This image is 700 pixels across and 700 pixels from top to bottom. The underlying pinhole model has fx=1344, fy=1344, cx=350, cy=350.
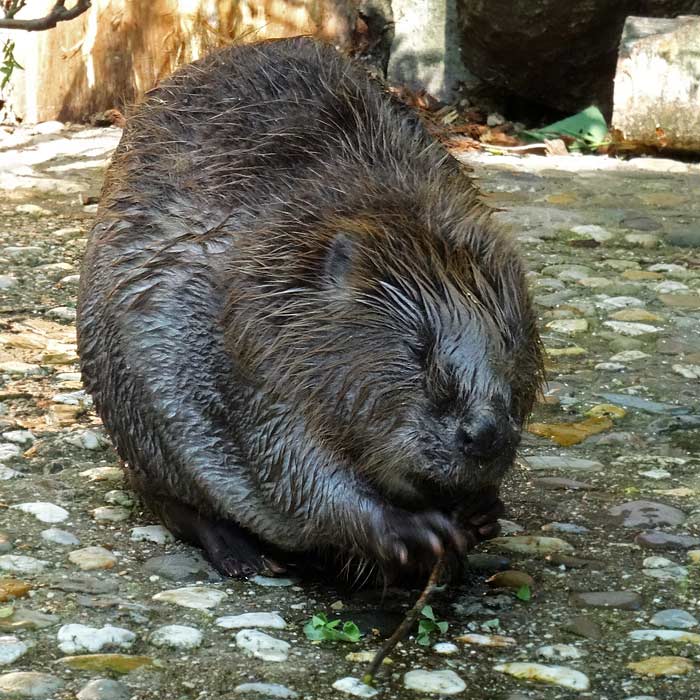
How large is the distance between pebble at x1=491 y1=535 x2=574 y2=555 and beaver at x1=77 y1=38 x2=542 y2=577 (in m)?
0.23

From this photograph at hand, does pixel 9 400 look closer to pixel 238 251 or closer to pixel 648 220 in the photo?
pixel 238 251

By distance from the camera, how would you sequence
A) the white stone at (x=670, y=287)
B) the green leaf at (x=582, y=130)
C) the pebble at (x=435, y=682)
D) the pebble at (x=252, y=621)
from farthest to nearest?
the green leaf at (x=582, y=130) < the white stone at (x=670, y=287) < the pebble at (x=252, y=621) < the pebble at (x=435, y=682)

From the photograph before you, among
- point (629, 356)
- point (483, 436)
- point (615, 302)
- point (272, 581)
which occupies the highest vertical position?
point (483, 436)

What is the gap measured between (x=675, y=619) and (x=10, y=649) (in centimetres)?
182

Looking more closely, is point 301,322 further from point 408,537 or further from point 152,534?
point 152,534

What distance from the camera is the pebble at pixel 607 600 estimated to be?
153 inches

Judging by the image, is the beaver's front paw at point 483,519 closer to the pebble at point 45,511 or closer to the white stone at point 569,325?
the pebble at point 45,511

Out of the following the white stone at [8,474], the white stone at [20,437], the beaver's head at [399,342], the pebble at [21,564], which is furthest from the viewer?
the white stone at [20,437]

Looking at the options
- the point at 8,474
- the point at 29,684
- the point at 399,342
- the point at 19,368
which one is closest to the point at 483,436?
the point at 399,342

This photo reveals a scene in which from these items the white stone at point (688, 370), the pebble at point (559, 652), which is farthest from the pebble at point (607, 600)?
the white stone at point (688, 370)

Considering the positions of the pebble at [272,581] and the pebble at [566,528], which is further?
the pebble at [566,528]

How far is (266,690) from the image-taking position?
335cm

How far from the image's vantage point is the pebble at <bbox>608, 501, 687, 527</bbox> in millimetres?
4465

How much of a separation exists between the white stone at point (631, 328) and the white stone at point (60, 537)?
10.3ft
